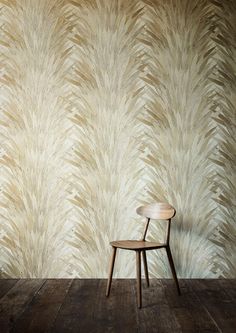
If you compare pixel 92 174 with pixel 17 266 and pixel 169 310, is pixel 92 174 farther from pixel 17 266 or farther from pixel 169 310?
pixel 169 310

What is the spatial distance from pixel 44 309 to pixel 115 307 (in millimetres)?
480

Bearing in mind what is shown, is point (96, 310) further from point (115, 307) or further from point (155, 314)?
point (155, 314)

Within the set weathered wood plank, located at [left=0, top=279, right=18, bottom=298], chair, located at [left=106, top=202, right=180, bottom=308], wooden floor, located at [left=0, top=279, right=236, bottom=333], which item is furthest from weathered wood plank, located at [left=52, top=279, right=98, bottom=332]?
weathered wood plank, located at [left=0, top=279, right=18, bottom=298]

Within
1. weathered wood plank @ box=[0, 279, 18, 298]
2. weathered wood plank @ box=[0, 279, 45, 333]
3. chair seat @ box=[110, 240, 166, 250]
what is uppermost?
chair seat @ box=[110, 240, 166, 250]

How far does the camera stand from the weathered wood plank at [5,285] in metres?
3.51

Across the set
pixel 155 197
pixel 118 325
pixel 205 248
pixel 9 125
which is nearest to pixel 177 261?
pixel 205 248

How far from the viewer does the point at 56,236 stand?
3.96 metres

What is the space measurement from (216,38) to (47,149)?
1766 millimetres

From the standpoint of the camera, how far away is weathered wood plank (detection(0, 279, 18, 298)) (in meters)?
3.51

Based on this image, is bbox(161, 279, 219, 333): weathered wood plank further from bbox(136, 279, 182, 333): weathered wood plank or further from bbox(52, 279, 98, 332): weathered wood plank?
bbox(52, 279, 98, 332): weathered wood plank

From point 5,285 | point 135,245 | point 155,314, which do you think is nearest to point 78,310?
point 155,314

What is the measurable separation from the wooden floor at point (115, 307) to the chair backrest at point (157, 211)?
58 cm

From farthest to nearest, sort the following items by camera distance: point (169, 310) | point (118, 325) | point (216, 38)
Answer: point (216, 38)
point (169, 310)
point (118, 325)

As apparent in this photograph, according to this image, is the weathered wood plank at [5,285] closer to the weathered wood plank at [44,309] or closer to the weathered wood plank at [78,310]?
the weathered wood plank at [44,309]
